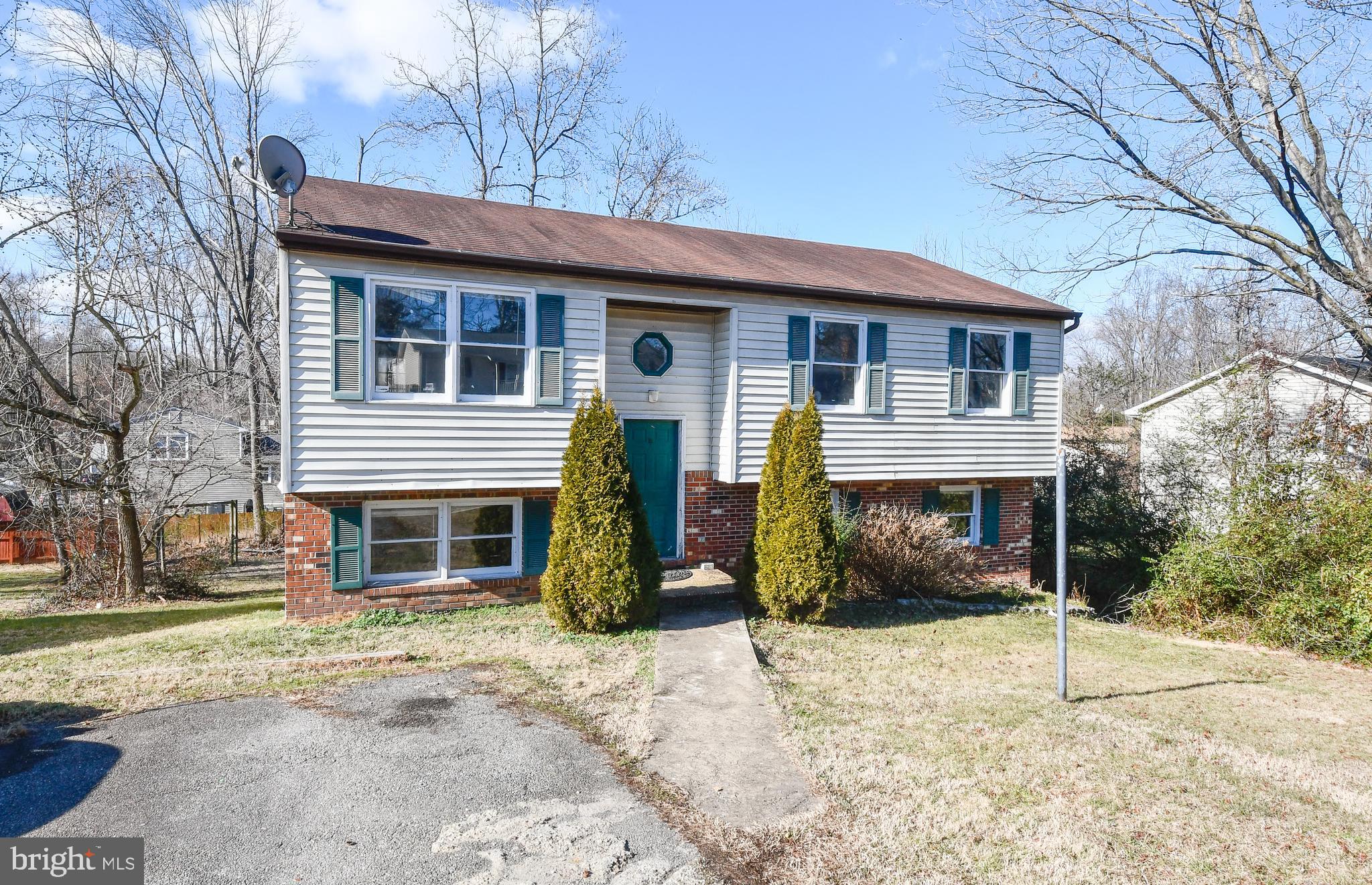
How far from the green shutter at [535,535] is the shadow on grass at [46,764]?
4.68 meters

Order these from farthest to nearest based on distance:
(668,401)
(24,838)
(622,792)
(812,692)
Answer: (668,401) < (812,692) < (622,792) < (24,838)

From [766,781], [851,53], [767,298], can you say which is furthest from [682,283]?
[766,781]

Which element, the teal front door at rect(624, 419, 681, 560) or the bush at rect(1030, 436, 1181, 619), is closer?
the teal front door at rect(624, 419, 681, 560)

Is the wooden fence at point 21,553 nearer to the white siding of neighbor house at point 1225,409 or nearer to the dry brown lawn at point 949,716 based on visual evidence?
the dry brown lawn at point 949,716

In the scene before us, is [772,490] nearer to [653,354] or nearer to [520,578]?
[653,354]

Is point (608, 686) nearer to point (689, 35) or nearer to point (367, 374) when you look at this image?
point (367, 374)

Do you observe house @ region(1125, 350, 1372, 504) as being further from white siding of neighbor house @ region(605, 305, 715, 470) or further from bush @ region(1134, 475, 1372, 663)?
white siding of neighbor house @ region(605, 305, 715, 470)

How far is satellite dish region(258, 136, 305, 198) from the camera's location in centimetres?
831

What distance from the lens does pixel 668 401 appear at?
34.3 ft

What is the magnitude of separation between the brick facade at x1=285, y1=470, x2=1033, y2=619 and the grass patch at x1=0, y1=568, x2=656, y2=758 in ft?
0.90

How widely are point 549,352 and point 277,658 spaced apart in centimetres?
432

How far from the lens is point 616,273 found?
9156 mm

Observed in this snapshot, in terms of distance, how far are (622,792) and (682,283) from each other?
6785mm

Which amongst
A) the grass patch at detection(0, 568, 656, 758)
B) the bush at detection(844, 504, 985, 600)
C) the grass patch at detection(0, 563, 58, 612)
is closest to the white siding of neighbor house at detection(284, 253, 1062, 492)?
the bush at detection(844, 504, 985, 600)
